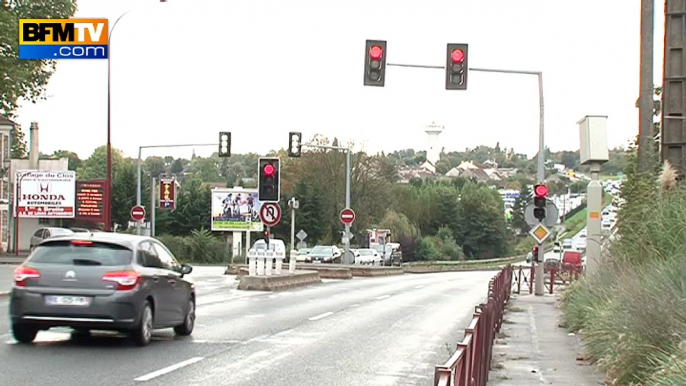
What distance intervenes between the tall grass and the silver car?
6.23 m

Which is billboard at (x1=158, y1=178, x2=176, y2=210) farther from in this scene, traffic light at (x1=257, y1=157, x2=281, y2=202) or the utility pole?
the utility pole

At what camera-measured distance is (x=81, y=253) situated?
47.3ft

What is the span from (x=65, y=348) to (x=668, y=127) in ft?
35.2

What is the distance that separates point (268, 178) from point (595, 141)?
10.0 meters

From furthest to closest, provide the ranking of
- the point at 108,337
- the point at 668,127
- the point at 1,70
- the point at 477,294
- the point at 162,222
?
the point at 162,222 < the point at 1,70 < the point at 477,294 < the point at 668,127 < the point at 108,337

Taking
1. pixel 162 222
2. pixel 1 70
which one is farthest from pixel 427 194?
pixel 1 70

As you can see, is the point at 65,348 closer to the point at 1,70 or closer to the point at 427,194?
the point at 1,70

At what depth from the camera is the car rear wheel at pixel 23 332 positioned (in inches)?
565

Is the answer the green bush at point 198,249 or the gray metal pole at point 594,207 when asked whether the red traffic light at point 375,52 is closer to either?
the gray metal pole at point 594,207

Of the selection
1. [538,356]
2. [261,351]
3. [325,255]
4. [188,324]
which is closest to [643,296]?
[538,356]

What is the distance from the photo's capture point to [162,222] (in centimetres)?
9206

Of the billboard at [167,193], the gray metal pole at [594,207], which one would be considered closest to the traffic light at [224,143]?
the gray metal pole at [594,207]

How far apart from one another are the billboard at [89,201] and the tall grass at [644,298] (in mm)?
63474

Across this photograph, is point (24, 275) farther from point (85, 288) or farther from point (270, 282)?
point (270, 282)
